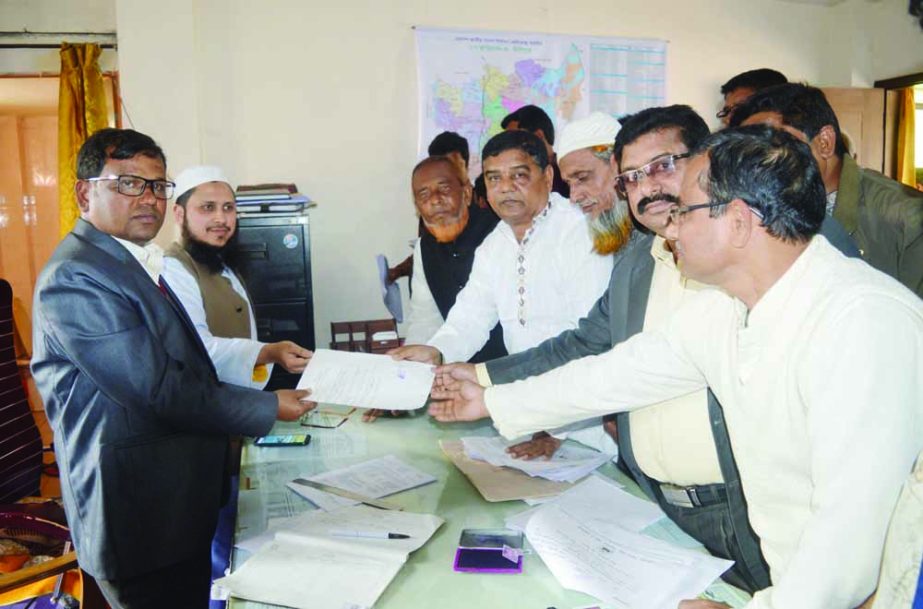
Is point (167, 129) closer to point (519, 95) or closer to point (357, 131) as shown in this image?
point (357, 131)

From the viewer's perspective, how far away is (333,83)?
15.3 feet

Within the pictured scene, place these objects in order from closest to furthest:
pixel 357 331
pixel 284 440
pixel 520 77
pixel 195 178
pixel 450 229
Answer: pixel 284 440 < pixel 195 178 < pixel 450 229 < pixel 357 331 < pixel 520 77

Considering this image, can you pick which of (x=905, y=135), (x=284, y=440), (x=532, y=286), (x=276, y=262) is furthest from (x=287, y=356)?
(x=905, y=135)

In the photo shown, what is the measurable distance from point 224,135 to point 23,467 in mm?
2547

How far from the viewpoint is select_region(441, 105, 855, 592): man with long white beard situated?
150 centimetres

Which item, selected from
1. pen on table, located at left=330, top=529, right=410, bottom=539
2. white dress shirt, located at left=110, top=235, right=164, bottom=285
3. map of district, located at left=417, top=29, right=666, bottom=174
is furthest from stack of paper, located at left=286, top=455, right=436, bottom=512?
map of district, located at left=417, top=29, right=666, bottom=174

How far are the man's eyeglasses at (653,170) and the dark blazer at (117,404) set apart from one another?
49.6 inches

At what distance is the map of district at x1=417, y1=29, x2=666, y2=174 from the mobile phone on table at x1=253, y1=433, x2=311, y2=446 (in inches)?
120

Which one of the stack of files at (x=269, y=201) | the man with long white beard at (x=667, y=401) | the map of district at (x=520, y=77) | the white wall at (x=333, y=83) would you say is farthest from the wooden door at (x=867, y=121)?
the man with long white beard at (x=667, y=401)

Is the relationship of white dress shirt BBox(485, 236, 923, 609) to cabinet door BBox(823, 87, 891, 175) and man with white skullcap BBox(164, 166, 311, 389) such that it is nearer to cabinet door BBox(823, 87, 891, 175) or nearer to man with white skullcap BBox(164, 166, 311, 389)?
man with white skullcap BBox(164, 166, 311, 389)

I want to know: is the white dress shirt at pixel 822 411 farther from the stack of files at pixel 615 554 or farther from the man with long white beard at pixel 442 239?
the man with long white beard at pixel 442 239

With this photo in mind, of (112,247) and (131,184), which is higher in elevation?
(131,184)
